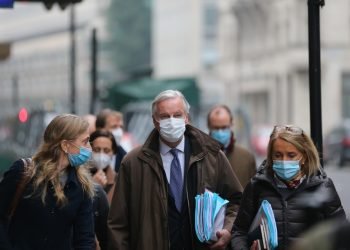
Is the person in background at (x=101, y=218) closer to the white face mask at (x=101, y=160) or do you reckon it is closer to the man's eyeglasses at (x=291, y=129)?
the white face mask at (x=101, y=160)

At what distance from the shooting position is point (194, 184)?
774cm

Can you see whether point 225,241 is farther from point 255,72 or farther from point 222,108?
point 255,72

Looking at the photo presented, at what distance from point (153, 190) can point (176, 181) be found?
0.52ft

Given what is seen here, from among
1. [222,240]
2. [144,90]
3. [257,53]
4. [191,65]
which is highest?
[191,65]

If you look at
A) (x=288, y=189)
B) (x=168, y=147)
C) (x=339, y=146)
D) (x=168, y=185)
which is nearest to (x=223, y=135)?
(x=168, y=147)

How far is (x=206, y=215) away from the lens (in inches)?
300

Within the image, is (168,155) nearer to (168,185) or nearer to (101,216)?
(168,185)

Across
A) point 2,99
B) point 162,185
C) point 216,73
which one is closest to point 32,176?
point 162,185

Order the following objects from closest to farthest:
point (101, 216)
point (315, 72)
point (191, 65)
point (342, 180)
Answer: point (315, 72)
point (101, 216)
point (342, 180)
point (191, 65)

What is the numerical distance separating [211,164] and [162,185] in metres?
0.34

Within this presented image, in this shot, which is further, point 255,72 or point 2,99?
point 255,72

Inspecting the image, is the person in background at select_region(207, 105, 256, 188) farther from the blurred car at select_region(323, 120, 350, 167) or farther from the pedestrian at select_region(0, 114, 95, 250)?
the blurred car at select_region(323, 120, 350, 167)

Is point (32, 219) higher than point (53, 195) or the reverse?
the reverse

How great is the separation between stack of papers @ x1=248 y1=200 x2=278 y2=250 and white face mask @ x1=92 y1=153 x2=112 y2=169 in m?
2.73
